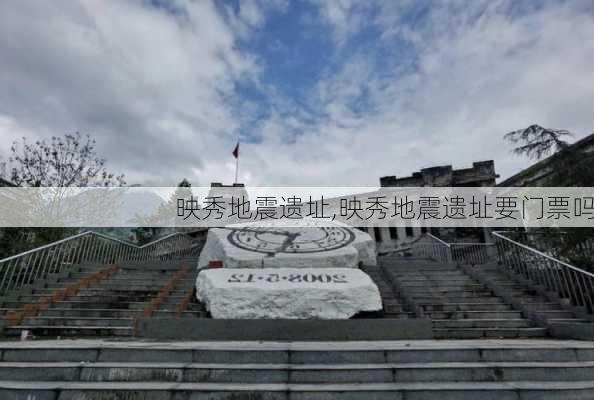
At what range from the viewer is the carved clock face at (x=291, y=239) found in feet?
24.6

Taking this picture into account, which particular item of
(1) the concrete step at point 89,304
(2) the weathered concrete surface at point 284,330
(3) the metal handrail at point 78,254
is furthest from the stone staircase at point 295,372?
(3) the metal handrail at point 78,254

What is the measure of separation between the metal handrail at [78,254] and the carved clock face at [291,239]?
4.14 meters

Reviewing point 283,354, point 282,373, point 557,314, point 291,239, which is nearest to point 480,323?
point 557,314

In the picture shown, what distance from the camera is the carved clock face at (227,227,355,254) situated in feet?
24.6

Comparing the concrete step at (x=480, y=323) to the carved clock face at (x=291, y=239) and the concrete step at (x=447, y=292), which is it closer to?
the concrete step at (x=447, y=292)

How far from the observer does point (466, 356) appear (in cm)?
372

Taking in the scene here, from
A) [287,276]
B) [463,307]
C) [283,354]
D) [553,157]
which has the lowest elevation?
[283,354]

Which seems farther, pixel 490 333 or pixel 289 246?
pixel 289 246

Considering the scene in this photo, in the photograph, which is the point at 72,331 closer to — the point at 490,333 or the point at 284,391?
the point at 284,391

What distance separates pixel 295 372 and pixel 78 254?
7.99 meters

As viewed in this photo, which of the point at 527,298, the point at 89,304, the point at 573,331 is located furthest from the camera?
the point at 527,298

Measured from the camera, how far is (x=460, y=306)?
20.1 ft

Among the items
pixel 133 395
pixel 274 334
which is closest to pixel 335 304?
pixel 274 334

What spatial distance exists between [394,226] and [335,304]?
13.2 metres
